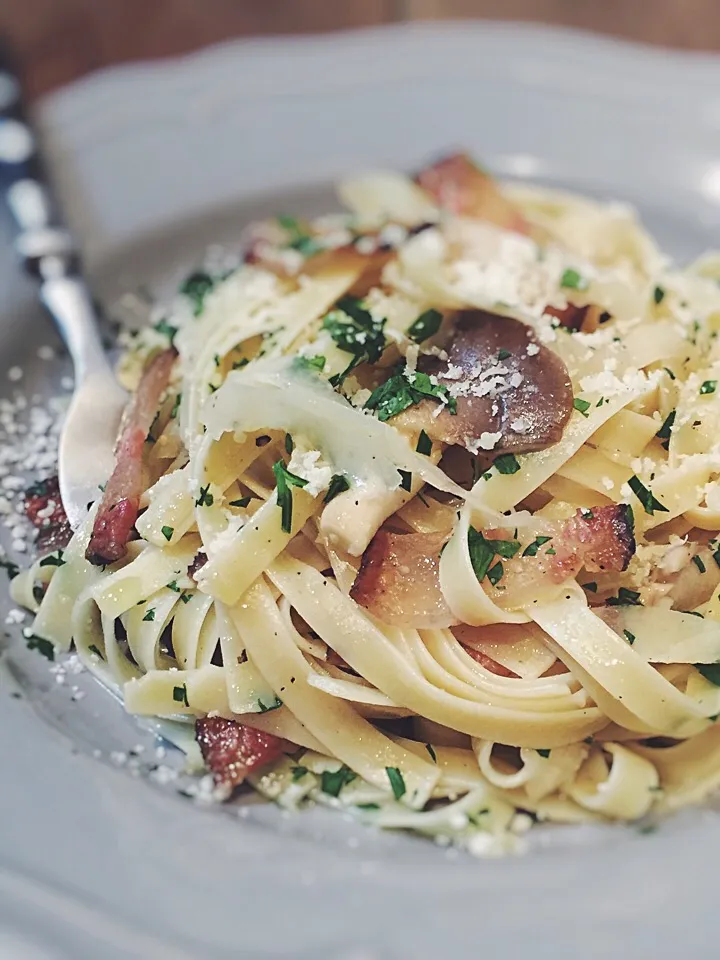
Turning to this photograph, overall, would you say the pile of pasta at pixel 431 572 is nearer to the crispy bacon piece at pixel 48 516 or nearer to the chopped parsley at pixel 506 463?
the chopped parsley at pixel 506 463

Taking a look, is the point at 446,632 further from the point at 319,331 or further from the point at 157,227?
the point at 157,227

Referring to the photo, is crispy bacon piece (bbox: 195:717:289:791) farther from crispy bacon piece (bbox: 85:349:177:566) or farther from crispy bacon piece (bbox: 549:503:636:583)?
crispy bacon piece (bbox: 549:503:636:583)

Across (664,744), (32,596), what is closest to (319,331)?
(32,596)

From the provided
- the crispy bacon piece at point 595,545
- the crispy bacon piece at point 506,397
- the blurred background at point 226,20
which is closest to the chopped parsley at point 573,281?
the crispy bacon piece at point 506,397

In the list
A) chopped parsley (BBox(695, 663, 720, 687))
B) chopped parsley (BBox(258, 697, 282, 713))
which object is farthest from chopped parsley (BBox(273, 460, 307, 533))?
chopped parsley (BBox(695, 663, 720, 687))

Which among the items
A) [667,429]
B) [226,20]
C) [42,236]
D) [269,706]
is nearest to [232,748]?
[269,706]

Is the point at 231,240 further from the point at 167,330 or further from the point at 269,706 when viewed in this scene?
the point at 269,706
